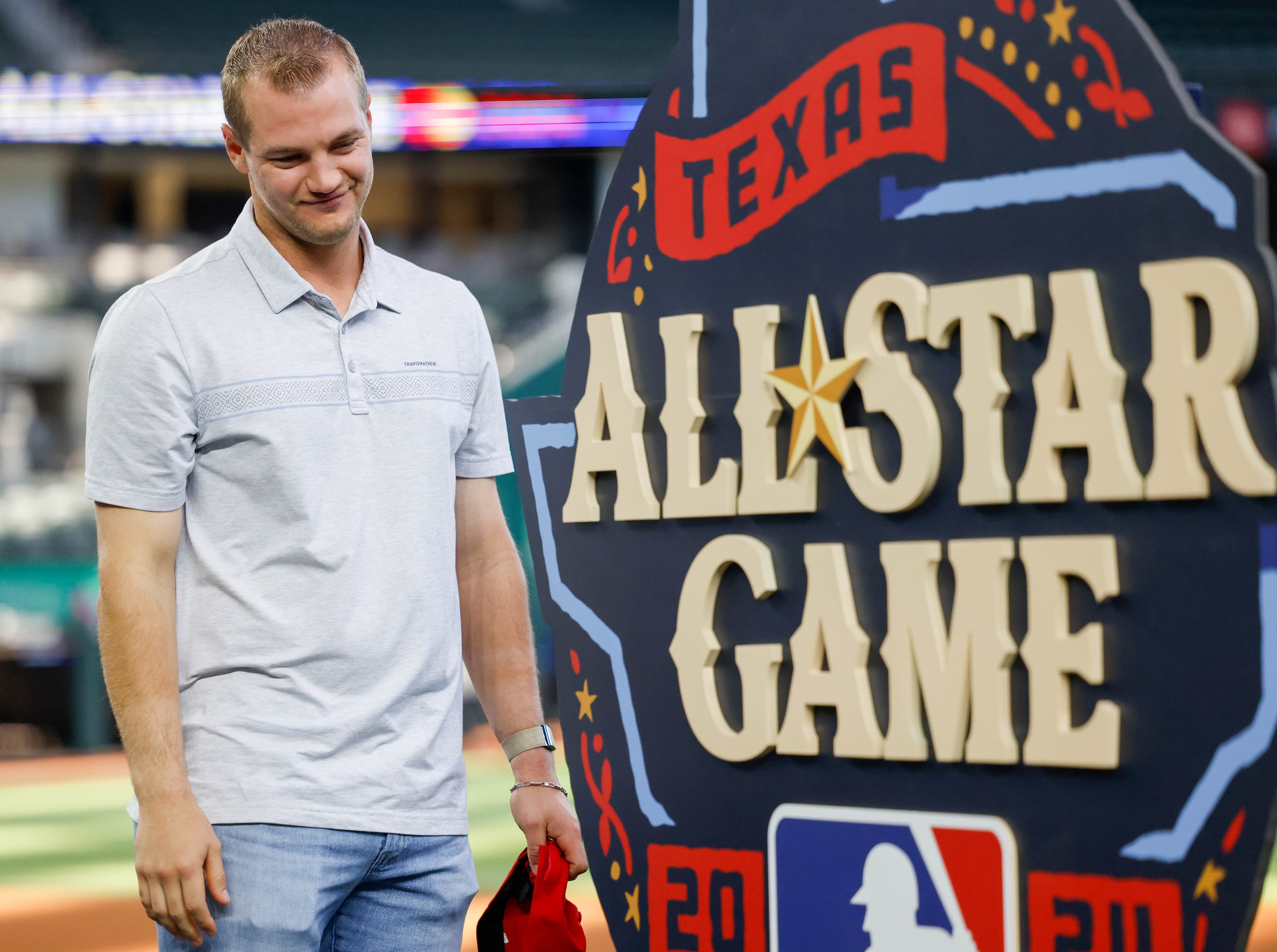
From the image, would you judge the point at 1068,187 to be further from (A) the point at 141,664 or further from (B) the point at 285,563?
(A) the point at 141,664

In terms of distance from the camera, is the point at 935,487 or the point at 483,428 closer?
the point at 935,487

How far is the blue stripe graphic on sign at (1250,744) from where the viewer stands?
1.59 metres

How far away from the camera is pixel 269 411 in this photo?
5.78 feet

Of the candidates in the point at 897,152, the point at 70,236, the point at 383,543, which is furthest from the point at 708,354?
the point at 70,236

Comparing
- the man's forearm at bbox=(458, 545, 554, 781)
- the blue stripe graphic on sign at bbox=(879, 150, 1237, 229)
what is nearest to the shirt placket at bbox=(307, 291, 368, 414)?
the man's forearm at bbox=(458, 545, 554, 781)

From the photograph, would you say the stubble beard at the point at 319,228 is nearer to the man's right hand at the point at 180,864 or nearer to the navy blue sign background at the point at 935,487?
the navy blue sign background at the point at 935,487

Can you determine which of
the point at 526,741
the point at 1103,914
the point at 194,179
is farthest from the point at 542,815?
the point at 194,179

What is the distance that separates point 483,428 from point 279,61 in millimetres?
539

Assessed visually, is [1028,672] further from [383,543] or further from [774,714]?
[383,543]

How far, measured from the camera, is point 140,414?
1.71 meters

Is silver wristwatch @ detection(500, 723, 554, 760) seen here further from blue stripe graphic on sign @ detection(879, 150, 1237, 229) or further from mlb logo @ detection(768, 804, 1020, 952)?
blue stripe graphic on sign @ detection(879, 150, 1237, 229)

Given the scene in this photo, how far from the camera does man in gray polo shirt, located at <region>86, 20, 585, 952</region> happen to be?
170cm

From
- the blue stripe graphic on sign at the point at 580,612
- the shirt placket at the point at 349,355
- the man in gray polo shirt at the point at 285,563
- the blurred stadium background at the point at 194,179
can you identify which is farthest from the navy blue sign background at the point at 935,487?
the blurred stadium background at the point at 194,179

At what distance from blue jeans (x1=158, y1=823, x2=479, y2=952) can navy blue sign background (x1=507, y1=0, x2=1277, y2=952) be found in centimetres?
39
